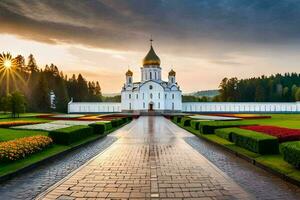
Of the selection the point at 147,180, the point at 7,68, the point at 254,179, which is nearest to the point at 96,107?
the point at 7,68

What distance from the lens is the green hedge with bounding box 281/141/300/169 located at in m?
9.58

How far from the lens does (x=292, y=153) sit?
9.86 m

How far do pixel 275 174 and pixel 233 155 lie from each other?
4.03 m

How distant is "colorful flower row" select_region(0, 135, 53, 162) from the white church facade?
70448 mm

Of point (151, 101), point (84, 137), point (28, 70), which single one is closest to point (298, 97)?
point (151, 101)

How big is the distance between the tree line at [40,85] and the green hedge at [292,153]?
2699 inches

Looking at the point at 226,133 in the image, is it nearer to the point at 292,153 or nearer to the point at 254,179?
the point at 292,153

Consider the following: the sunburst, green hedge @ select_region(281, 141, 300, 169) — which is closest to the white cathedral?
the sunburst

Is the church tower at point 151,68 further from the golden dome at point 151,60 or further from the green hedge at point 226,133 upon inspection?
the green hedge at point 226,133

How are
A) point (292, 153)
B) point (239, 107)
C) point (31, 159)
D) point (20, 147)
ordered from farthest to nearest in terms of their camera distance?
1. point (239, 107)
2. point (20, 147)
3. point (31, 159)
4. point (292, 153)

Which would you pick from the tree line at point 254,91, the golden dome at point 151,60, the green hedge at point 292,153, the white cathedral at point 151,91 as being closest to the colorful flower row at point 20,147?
the green hedge at point 292,153

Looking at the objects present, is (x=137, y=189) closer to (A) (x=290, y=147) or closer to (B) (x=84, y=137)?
(A) (x=290, y=147)

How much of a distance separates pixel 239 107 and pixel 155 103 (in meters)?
22.9

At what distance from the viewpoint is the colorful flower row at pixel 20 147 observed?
1110 cm
